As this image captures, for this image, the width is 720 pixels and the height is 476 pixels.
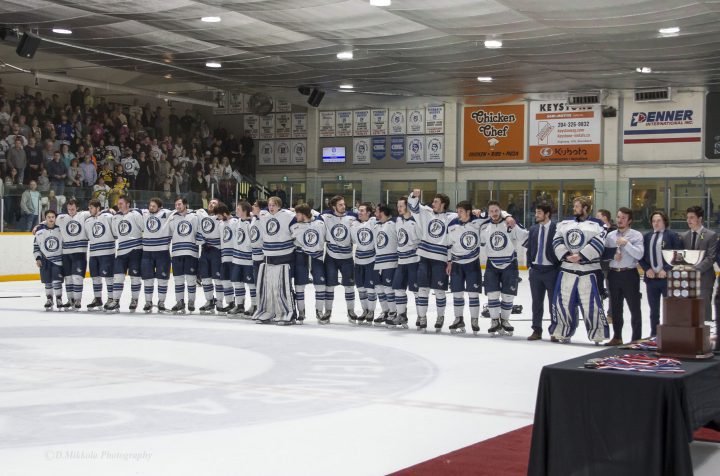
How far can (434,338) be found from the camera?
9.70 meters

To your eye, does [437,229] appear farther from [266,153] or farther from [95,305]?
[266,153]

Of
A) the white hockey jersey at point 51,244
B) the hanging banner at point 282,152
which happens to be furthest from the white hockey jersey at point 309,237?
the hanging banner at point 282,152

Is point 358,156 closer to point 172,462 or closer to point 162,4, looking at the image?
point 162,4

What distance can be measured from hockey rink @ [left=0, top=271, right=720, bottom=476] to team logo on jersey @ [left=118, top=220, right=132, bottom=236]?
64.8 inches

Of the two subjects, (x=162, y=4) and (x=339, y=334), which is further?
(x=162, y=4)

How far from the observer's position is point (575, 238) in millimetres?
8898

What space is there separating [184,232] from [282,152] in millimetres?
15954

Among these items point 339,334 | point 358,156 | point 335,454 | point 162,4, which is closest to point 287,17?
point 162,4

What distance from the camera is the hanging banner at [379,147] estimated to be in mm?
26141

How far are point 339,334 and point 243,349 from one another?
5.05 feet

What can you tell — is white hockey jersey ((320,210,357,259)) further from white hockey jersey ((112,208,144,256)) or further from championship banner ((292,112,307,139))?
championship banner ((292,112,307,139))

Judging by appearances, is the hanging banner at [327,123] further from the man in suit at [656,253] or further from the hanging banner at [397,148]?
the man in suit at [656,253]

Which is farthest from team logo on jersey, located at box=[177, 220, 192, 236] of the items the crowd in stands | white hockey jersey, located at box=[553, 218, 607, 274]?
the crowd in stands

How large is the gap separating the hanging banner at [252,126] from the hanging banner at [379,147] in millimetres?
3806
